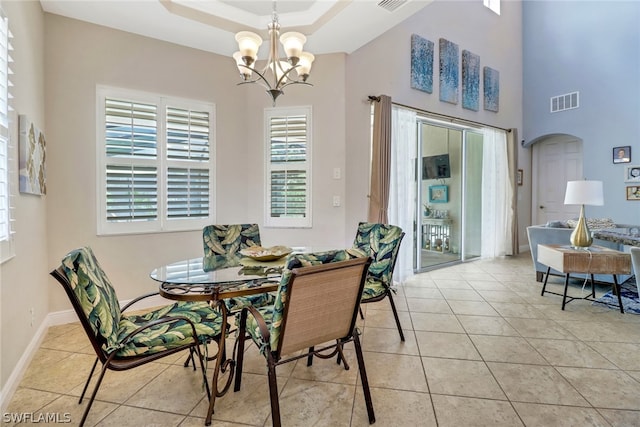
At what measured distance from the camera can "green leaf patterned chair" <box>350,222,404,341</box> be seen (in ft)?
8.45

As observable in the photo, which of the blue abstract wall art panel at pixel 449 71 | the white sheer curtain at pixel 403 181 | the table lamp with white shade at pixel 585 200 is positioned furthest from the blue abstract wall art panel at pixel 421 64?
the table lamp with white shade at pixel 585 200

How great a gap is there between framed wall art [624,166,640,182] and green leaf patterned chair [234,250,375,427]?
6.62m

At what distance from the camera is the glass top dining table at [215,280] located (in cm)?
179

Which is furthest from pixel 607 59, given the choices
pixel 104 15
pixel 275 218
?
pixel 104 15

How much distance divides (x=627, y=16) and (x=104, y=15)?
8076 mm

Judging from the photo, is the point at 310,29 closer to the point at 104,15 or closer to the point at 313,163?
the point at 313,163

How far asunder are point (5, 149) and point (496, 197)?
267 inches

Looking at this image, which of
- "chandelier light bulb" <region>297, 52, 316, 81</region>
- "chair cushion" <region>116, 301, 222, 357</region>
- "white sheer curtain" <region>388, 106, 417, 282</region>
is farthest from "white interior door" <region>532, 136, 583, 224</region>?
"chair cushion" <region>116, 301, 222, 357</region>

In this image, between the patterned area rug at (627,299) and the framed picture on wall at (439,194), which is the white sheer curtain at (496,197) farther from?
the patterned area rug at (627,299)

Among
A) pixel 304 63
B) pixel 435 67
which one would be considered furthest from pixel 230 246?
pixel 435 67

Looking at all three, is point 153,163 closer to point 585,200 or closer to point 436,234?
point 436,234

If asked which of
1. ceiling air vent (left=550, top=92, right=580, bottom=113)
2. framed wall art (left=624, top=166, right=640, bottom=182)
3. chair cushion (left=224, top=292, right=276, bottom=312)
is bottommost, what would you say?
chair cushion (left=224, top=292, right=276, bottom=312)

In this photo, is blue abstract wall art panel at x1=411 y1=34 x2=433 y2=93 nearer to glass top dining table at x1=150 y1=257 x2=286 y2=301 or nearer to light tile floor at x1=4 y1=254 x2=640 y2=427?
light tile floor at x1=4 y1=254 x2=640 y2=427

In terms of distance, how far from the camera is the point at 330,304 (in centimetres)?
165
